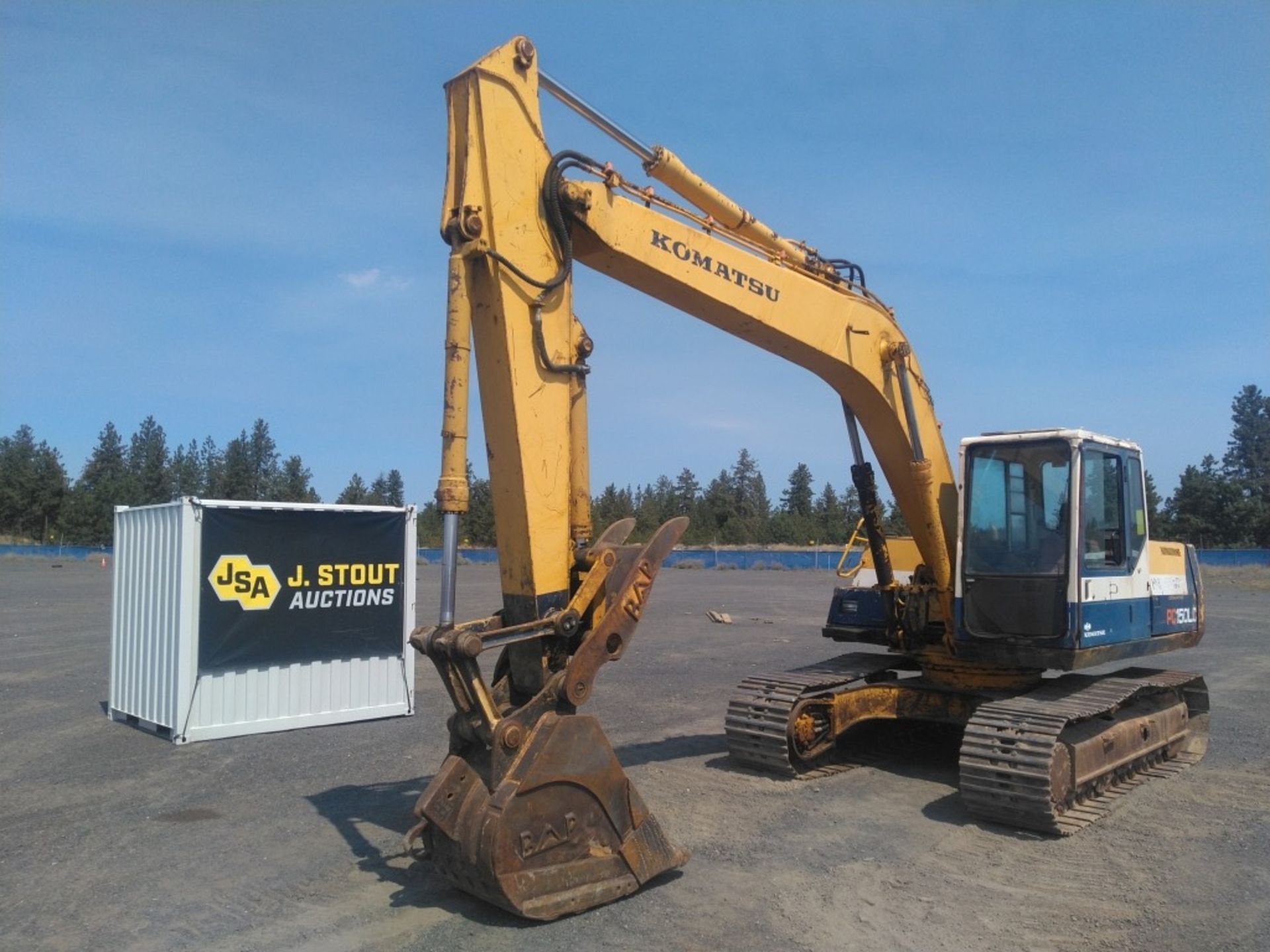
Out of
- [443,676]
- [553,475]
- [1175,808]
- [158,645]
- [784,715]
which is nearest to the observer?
[443,676]

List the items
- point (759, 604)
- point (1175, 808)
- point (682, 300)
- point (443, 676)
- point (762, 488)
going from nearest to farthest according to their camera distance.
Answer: point (443, 676) → point (682, 300) → point (1175, 808) → point (759, 604) → point (762, 488)

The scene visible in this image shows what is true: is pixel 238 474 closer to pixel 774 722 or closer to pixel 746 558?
pixel 746 558

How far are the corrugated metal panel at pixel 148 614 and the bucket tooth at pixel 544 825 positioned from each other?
20.6 feet

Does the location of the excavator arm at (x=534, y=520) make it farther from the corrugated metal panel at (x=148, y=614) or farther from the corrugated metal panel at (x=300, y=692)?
the corrugated metal panel at (x=148, y=614)

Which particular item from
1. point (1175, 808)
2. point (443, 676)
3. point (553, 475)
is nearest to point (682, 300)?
point (553, 475)

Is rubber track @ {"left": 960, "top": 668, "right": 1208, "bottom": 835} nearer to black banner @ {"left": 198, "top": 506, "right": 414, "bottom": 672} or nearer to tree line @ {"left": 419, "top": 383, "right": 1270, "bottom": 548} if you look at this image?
black banner @ {"left": 198, "top": 506, "right": 414, "bottom": 672}

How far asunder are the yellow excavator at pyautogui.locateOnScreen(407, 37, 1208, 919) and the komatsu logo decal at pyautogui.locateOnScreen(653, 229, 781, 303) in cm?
2

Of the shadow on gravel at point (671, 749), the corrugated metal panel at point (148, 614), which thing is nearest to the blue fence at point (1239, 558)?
the shadow on gravel at point (671, 749)

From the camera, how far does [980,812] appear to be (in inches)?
297

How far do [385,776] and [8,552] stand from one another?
6250 cm

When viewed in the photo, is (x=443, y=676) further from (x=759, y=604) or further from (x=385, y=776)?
(x=759, y=604)

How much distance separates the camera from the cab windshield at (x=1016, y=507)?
8.41 m

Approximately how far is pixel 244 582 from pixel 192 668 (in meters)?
1.04

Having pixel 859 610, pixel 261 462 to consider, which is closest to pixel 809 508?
pixel 261 462
